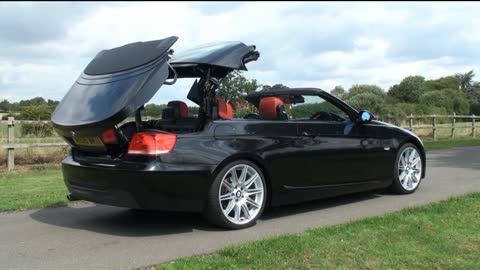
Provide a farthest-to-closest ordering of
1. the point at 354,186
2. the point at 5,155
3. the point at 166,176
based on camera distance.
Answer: the point at 5,155, the point at 354,186, the point at 166,176

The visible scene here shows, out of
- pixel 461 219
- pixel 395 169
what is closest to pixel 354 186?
pixel 395 169

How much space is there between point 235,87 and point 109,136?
209cm

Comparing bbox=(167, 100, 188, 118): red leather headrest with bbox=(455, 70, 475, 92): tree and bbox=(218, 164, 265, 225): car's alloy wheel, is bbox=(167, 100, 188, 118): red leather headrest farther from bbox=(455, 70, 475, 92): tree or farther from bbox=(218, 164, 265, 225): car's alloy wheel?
bbox=(455, 70, 475, 92): tree

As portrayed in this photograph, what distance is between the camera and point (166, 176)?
527 centimetres

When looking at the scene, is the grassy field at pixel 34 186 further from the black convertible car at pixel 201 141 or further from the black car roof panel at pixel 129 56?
the black car roof panel at pixel 129 56

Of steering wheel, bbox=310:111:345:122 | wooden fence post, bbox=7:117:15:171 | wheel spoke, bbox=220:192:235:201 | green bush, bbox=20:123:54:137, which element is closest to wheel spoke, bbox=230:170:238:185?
wheel spoke, bbox=220:192:235:201

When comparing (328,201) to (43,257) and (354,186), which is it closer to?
(354,186)

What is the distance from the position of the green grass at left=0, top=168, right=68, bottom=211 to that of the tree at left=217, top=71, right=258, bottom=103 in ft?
9.72

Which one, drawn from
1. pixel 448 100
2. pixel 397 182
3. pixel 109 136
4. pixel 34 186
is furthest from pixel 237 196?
pixel 448 100

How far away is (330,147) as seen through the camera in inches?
267

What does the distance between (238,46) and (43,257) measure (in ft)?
10.1

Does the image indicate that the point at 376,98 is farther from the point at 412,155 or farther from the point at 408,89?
the point at 408,89

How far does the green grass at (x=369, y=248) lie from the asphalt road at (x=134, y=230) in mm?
455

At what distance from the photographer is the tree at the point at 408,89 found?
5925cm
